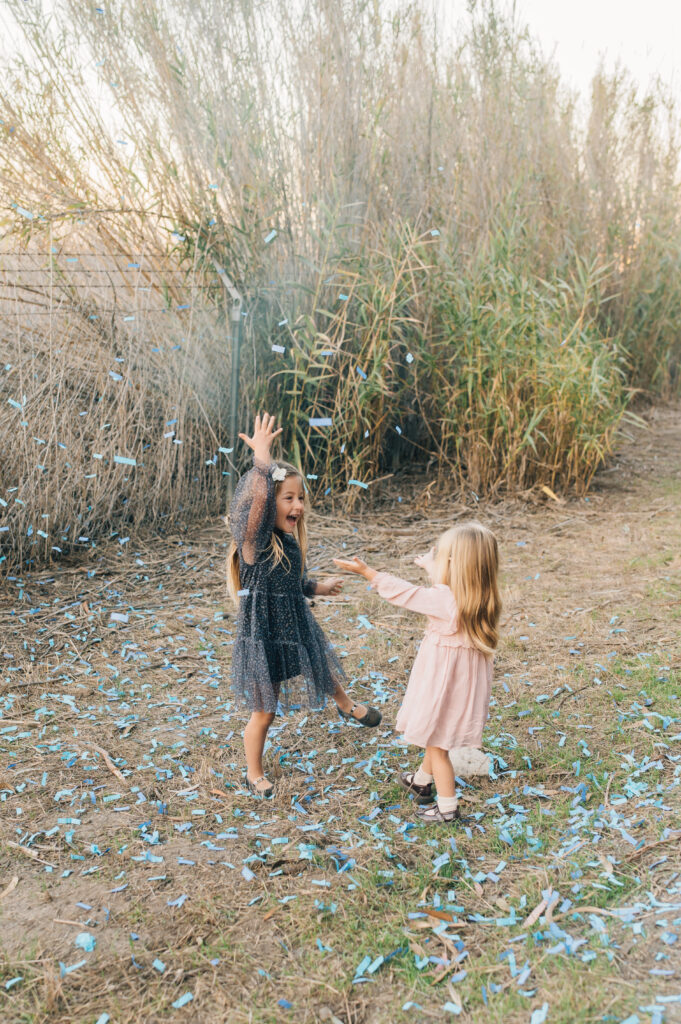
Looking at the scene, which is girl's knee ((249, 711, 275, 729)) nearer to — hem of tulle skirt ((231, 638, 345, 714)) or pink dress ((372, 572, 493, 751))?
hem of tulle skirt ((231, 638, 345, 714))

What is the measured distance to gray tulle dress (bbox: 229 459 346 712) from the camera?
2377 millimetres

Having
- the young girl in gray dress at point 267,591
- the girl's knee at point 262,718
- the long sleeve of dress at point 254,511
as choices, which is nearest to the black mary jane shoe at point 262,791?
the young girl in gray dress at point 267,591

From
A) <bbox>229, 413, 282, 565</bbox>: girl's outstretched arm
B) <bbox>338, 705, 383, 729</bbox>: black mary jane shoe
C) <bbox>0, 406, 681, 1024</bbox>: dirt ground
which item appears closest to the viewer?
<bbox>0, 406, 681, 1024</bbox>: dirt ground

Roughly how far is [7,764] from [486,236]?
13.4ft

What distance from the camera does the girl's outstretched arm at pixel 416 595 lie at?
2219mm

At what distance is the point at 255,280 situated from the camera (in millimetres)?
4766

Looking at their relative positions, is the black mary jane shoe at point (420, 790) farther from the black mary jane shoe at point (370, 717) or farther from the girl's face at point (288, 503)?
the girl's face at point (288, 503)

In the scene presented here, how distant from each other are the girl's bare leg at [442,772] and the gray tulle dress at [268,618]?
44 centimetres

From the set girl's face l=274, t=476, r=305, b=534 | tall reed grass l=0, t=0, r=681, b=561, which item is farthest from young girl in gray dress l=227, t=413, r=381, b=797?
tall reed grass l=0, t=0, r=681, b=561

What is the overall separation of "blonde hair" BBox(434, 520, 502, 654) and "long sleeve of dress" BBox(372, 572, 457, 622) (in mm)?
22

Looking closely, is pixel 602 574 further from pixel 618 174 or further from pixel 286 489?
pixel 618 174

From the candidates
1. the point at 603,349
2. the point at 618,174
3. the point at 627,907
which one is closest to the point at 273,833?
the point at 627,907

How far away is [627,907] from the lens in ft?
6.28

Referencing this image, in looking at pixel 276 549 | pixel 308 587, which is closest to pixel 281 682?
pixel 308 587
